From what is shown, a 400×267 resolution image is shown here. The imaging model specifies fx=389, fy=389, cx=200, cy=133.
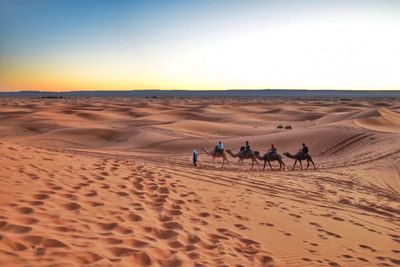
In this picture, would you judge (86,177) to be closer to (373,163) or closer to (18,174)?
(18,174)

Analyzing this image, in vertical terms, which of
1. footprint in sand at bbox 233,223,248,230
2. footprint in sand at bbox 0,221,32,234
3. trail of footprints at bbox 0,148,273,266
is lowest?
footprint in sand at bbox 233,223,248,230

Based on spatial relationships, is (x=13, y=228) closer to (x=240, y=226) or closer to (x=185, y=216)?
(x=185, y=216)

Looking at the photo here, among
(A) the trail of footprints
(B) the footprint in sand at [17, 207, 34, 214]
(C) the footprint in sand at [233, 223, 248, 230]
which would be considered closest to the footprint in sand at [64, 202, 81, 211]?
Answer: (A) the trail of footprints

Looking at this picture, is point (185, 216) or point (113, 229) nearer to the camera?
point (113, 229)

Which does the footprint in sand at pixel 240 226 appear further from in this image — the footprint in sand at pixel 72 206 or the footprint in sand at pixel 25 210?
the footprint in sand at pixel 25 210

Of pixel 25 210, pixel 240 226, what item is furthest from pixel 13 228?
pixel 240 226

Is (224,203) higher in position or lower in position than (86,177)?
lower

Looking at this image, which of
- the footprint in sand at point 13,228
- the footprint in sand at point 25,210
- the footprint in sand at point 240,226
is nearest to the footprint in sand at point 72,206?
the footprint in sand at point 25,210

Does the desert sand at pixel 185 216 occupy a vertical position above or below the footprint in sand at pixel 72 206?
below

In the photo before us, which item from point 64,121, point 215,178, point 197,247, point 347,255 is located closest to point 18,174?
point 197,247

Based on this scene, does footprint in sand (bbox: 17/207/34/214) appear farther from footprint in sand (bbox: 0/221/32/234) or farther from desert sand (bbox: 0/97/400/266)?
footprint in sand (bbox: 0/221/32/234)

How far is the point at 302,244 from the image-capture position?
723cm

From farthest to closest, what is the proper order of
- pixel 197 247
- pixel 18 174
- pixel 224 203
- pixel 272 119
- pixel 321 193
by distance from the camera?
1. pixel 272 119
2. pixel 321 193
3. pixel 224 203
4. pixel 18 174
5. pixel 197 247

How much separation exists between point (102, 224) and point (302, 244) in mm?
3651
